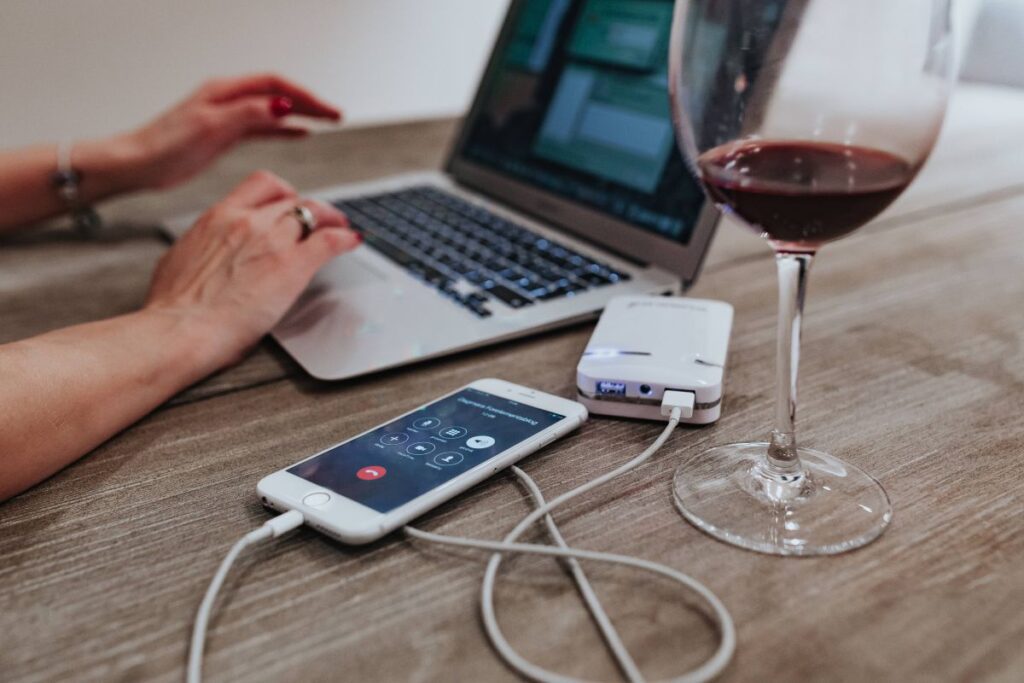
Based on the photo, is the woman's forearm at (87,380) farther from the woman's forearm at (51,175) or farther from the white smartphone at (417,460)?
the woman's forearm at (51,175)

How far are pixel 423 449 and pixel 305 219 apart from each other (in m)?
0.34

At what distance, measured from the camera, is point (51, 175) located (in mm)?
996

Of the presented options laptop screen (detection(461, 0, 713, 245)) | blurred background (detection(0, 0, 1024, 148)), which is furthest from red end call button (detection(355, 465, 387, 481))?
blurred background (detection(0, 0, 1024, 148))

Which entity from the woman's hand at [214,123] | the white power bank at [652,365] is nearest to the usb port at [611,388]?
the white power bank at [652,365]

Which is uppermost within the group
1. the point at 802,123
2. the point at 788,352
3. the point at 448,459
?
the point at 802,123

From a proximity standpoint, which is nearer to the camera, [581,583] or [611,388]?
[581,583]

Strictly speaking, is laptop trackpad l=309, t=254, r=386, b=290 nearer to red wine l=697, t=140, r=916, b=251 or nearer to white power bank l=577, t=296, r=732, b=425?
white power bank l=577, t=296, r=732, b=425

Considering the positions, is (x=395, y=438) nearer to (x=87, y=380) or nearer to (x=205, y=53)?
(x=87, y=380)

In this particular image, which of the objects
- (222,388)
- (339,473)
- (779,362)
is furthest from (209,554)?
(779,362)

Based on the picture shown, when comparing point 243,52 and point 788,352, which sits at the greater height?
point 788,352

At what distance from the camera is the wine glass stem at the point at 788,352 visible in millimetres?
430

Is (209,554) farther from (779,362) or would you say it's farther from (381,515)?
(779,362)

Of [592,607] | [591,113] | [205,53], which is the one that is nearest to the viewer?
[592,607]

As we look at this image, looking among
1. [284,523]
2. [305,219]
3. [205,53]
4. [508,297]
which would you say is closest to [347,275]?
[305,219]
